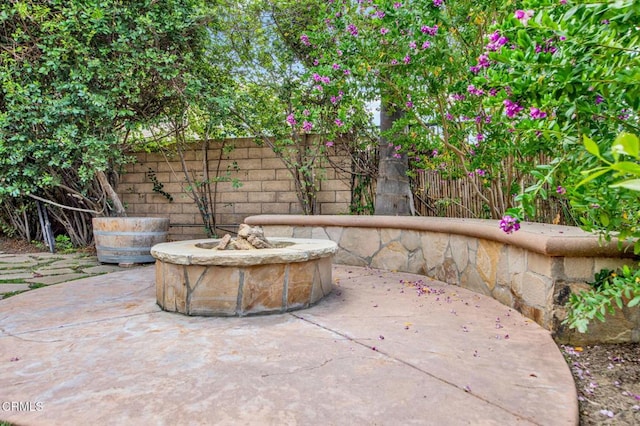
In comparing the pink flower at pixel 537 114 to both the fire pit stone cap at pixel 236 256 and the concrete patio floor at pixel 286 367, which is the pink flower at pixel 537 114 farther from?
the fire pit stone cap at pixel 236 256

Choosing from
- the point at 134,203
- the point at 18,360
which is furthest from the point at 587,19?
the point at 134,203

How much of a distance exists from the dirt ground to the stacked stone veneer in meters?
0.10

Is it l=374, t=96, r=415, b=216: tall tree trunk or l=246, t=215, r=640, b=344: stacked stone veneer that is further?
l=374, t=96, r=415, b=216: tall tree trunk

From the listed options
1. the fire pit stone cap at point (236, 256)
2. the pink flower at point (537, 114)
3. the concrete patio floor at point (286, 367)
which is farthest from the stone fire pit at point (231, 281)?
the pink flower at point (537, 114)

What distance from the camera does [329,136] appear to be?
4918mm

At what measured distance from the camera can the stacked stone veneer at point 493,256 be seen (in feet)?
6.48

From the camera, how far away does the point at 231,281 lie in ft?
7.85

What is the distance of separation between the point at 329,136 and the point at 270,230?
4.50 feet

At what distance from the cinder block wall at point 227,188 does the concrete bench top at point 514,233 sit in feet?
3.21

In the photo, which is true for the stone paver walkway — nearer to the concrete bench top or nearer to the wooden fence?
the concrete bench top

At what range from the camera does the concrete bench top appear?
1959 mm

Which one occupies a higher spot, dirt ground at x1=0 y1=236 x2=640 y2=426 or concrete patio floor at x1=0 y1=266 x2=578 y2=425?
concrete patio floor at x1=0 y1=266 x2=578 y2=425

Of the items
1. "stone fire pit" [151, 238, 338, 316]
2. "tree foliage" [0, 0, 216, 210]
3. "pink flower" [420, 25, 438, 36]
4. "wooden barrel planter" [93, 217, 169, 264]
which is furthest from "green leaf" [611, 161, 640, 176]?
"tree foliage" [0, 0, 216, 210]

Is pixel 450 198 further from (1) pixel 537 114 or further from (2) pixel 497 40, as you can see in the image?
(2) pixel 497 40
